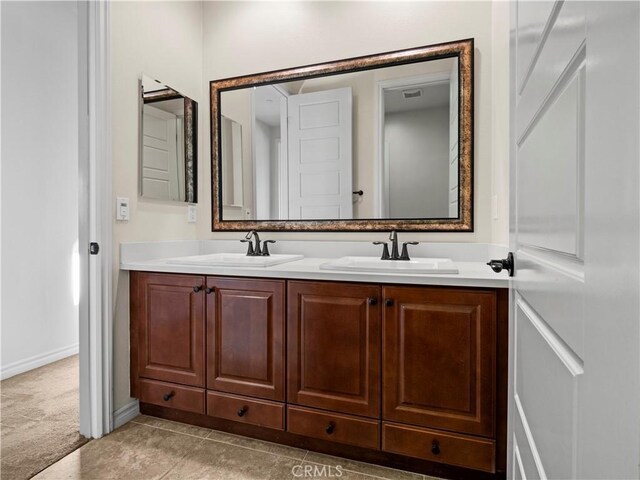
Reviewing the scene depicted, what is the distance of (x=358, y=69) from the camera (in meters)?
2.05

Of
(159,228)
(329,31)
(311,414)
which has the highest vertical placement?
(329,31)

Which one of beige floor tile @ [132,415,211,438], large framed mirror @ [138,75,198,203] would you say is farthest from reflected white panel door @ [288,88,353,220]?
beige floor tile @ [132,415,211,438]

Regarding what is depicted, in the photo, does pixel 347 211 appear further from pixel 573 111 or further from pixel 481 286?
pixel 573 111

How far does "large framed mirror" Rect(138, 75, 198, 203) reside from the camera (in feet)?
6.54

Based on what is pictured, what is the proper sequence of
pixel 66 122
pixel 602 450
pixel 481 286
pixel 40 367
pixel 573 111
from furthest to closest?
pixel 66 122 → pixel 40 367 → pixel 481 286 → pixel 573 111 → pixel 602 450

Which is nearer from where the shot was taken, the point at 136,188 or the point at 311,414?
the point at 311,414

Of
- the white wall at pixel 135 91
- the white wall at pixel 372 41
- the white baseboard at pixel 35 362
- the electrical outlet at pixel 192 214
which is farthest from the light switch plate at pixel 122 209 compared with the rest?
the white baseboard at pixel 35 362

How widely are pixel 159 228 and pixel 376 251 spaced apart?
1278 mm

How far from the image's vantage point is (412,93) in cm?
196

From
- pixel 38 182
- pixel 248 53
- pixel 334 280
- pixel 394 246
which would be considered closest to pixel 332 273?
pixel 334 280

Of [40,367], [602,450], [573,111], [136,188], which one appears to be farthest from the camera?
[40,367]

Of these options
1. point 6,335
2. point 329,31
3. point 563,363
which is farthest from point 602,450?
point 6,335

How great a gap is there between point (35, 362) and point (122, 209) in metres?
1.63

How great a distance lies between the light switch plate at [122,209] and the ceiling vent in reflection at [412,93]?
5.22 ft
